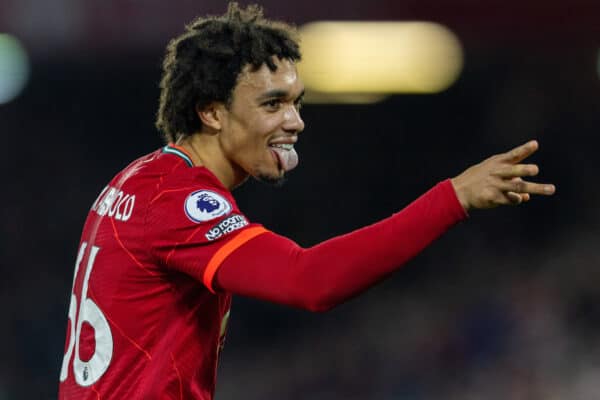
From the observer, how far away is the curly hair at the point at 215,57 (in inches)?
122

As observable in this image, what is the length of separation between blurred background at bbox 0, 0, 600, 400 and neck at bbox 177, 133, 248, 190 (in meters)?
5.67

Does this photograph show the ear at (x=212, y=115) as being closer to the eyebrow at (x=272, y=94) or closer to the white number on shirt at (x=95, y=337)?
the eyebrow at (x=272, y=94)

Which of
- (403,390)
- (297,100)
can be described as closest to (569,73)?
(403,390)

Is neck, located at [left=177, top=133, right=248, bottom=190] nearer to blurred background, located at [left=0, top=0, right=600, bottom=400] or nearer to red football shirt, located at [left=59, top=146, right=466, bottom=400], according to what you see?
red football shirt, located at [left=59, top=146, right=466, bottom=400]

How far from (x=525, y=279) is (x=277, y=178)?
6.22 metres

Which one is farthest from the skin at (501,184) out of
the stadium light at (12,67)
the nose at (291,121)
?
the stadium light at (12,67)

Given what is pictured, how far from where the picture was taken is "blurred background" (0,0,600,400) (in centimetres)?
866

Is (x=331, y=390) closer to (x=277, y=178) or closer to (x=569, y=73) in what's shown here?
(x=569, y=73)

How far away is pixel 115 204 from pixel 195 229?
1.24 feet

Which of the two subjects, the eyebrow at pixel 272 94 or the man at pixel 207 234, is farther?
the eyebrow at pixel 272 94

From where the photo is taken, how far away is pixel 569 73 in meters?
9.62

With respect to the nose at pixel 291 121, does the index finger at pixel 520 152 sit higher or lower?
higher

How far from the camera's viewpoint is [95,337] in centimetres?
287

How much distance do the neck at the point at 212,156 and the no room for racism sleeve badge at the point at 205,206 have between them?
14.3 inches
